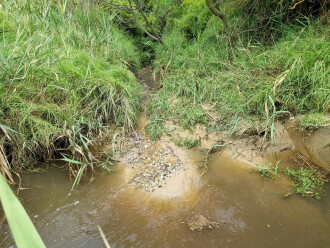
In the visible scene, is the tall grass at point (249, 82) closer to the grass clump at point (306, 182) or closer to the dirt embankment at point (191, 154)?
the dirt embankment at point (191, 154)

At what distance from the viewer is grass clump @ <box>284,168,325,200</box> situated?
2340 millimetres

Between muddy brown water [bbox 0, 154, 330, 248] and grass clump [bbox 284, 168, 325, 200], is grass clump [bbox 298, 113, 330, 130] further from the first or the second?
muddy brown water [bbox 0, 154, 330, 248]

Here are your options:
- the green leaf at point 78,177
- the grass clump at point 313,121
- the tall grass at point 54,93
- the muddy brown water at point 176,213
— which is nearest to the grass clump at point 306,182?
the muddy brown water at point 176,213

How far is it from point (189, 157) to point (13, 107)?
79.5 inches

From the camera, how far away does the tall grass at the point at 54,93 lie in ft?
8.86

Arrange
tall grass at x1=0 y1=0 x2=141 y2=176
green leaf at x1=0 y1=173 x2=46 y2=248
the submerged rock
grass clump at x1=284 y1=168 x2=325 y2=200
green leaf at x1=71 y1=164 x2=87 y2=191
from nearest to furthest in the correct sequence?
green leaf at x1=0 y1=173 x2=46 y2=248 < the submerged rock < grass clump at x1=284 y1=168 x2=325 y2=200 < green leaf at x1=71 y1=164 x2=87 y2=191 < tall grass at x1=0 y1=0 x2=141 y2=176

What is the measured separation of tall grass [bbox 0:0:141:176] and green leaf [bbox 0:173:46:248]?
8.39 ft

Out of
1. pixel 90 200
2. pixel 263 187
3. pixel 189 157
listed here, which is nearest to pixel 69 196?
pixel 90 200

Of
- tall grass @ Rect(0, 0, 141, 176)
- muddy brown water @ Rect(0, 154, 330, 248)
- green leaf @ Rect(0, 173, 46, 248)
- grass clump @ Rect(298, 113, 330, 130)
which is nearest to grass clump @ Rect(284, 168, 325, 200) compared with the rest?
muddy brown water @ Rect(0, 154, 330, 248)

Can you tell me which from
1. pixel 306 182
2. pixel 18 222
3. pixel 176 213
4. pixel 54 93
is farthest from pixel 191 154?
pixel 18 222

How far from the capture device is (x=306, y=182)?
2420 millimetres

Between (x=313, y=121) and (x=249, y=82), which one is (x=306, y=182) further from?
(x=249, y=82)

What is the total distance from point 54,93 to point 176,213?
1981 mm

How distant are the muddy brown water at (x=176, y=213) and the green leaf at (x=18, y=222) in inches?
77.3
